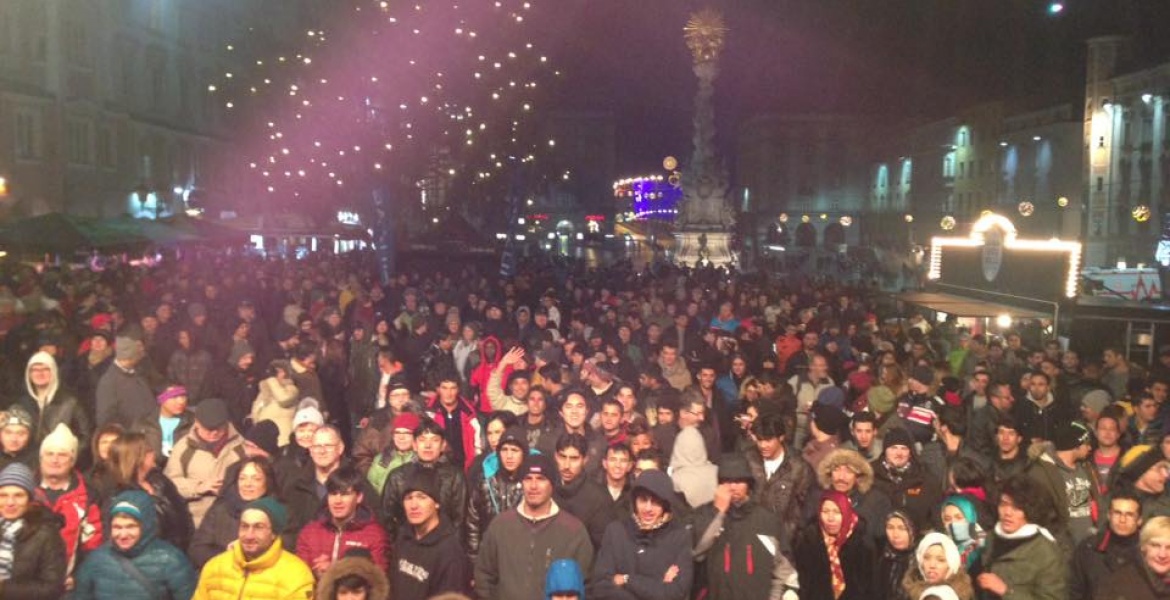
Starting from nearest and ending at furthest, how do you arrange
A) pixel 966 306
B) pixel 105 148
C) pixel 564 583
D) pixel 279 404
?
pixel 564 583 < pixel 279 404 < pixel 966 306 < pixel 105 148

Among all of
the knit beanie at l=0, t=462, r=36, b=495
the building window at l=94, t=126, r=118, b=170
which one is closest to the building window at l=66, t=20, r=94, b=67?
the building window at l=94, t=126, r=118, b=170

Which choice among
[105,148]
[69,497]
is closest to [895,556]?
[69,497]

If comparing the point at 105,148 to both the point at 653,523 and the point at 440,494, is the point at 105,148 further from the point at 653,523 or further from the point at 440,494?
the point at 653,523

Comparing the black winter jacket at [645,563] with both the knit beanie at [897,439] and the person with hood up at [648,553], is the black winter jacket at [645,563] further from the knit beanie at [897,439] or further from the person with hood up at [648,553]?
the knit beanie at [897,439]

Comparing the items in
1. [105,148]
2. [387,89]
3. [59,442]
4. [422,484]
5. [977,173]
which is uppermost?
[977,173]

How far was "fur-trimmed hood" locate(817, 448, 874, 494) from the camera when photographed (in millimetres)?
7001

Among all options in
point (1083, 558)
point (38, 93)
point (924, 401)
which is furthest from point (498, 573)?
point (38, 93)

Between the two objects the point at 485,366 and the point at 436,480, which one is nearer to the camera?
the point at 436,480

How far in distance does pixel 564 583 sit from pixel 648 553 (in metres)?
0.98

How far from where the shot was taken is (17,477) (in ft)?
18.9

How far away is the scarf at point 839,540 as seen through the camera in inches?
259

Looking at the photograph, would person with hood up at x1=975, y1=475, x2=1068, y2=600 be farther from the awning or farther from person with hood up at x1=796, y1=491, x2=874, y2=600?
the awning

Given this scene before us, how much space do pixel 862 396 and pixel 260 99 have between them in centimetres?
2346

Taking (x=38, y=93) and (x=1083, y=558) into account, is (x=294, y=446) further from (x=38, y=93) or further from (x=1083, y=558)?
(x=38, y=93)
